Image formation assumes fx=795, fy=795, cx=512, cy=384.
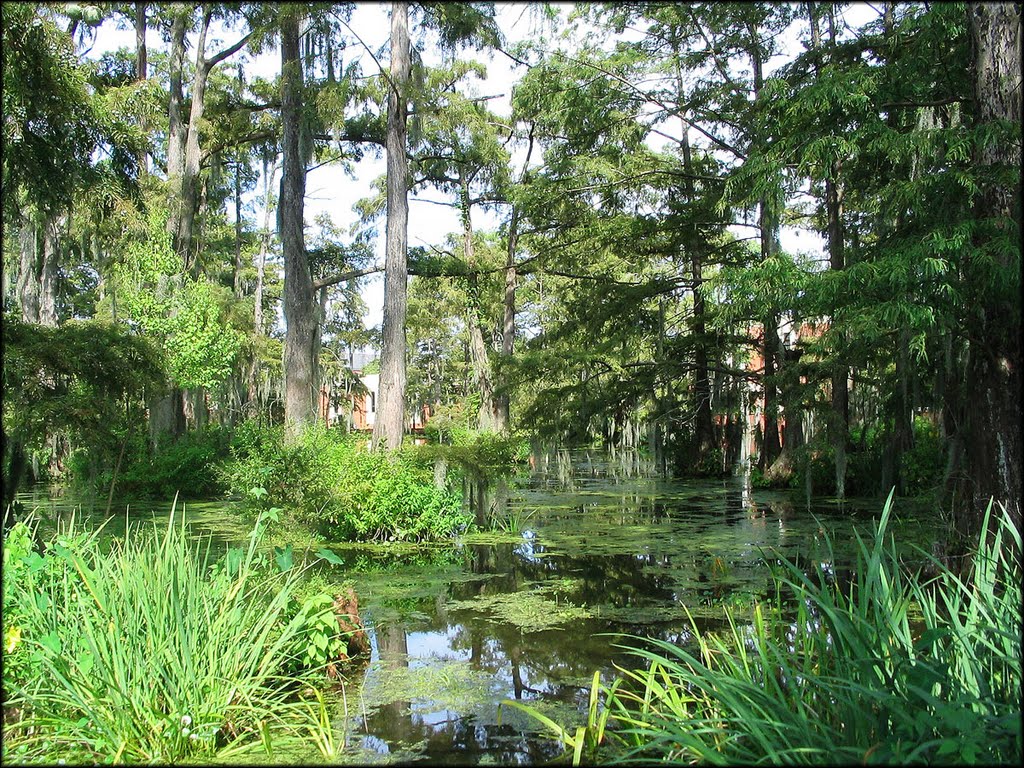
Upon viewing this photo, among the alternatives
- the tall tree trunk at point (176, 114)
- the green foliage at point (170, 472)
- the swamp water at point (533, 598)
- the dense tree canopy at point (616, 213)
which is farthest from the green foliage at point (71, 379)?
the tall tree trunk at point (176, 114)

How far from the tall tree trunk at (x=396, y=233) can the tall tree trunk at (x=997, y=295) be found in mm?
8859

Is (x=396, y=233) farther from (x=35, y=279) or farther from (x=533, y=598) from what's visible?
(x=35, y=279)

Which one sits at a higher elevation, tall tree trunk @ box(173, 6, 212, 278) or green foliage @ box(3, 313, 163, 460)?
tall tree trunk @ box(173, 6, 212, 278)

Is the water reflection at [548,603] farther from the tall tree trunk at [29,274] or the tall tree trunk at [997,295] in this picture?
the tall tree trunk at [29,274]

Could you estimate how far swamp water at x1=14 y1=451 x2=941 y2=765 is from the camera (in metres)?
4.32

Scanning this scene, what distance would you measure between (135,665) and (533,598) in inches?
165

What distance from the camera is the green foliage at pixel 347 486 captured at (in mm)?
9156

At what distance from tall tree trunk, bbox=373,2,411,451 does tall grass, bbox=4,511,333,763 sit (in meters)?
8.97

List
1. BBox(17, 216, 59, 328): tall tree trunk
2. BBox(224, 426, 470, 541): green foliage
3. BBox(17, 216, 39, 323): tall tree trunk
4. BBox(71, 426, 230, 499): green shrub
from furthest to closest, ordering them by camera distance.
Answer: BBox(17, 216, 39, 323): tall tree trunk
BBox(17, 216, 59, 328): tall tree trunk
BBox(71, 426, 230, 499): green shrub
BBox(224, 426, 470, 541): green foliage

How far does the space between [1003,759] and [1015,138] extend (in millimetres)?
4876

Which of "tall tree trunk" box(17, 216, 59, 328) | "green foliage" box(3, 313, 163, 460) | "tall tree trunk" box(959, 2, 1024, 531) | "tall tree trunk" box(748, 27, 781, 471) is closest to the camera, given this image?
"tall tree trunk" box(959, 2, 1024, 531)

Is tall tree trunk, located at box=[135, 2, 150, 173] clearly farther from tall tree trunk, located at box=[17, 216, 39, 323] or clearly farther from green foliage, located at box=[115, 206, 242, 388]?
tall tree trunk, located at box=[17, 216, 39, 323]

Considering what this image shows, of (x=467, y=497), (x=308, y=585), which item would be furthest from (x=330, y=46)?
(x=308, y=585)

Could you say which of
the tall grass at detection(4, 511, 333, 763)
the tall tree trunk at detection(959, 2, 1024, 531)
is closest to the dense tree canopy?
the tall tree trunk at detection(959, 2, 1024, 531)
